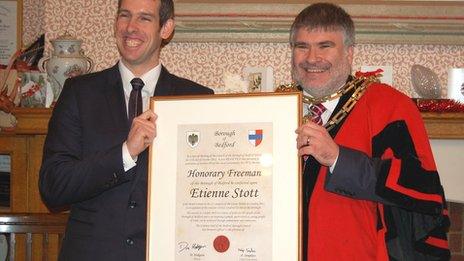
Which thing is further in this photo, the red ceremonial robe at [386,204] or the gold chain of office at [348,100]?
the gold chain of office at [348,100]

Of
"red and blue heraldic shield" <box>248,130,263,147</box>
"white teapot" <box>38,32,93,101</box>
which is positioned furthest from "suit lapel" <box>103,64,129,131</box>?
"white teapot" <box>38,32,93,101</box>

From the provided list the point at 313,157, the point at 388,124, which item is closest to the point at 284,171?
the point at 313,157

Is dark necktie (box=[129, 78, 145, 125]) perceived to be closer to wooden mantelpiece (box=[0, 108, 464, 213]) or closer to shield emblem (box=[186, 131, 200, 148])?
shield emblem (box=[186, 131, 200, 148])

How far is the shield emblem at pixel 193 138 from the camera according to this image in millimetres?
2178

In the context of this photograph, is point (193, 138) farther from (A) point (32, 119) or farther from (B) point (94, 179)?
(A) point (32, 119)

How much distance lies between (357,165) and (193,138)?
0.47 m

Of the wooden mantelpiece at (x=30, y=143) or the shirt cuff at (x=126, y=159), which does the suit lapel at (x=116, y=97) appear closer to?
the shirt cuff at (x=126, y=159)

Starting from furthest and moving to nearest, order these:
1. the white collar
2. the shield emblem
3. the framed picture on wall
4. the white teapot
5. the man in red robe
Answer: the framed picture on wall < the white teapot < the white collar < the shield emblem < the man in red robe

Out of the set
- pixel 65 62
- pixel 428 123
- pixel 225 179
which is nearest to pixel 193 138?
pixel 225 179

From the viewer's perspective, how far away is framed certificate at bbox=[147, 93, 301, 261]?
2.09m

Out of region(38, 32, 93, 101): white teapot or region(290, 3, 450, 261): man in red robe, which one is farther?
region(38, 32, 93, 101): white teapot

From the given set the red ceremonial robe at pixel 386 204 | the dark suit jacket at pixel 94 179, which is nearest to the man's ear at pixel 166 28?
the dark suit jacket at pixel 94 179
